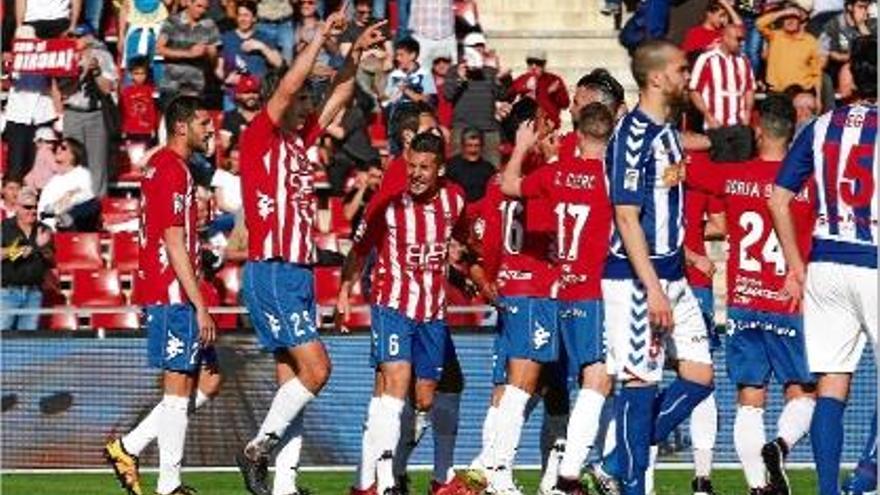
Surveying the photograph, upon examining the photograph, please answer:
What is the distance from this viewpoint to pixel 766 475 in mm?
17734

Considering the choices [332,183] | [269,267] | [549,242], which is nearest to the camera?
[269,267]

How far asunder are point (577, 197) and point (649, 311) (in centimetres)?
268

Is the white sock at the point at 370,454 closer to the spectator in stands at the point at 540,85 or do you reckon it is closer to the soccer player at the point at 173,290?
the soccer player at the point at 173,290

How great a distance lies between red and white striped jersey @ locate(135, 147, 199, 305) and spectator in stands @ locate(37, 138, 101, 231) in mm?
8727

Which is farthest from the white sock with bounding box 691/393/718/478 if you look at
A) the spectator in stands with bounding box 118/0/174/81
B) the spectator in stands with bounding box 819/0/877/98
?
the spectator in stands with bounding box 118/0/174/81

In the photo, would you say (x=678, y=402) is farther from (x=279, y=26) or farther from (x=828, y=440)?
(x=279, y=26)

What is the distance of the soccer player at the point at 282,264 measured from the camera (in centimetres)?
1748

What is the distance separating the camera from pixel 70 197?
26641 millimetres

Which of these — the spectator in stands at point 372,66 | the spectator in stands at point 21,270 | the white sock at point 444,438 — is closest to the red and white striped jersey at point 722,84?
the spectator in stands at point 372,66

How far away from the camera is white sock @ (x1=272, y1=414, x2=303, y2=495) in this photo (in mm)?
17609

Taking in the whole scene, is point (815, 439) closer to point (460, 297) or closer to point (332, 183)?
point (460, 297)

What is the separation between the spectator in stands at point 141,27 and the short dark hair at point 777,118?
1225 cm

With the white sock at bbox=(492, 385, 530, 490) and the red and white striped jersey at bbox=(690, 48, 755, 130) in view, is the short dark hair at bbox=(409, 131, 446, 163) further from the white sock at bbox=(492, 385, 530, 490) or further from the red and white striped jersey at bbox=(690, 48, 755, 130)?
the red and white striped jersey at bbox=(690, 48, 755, 130)

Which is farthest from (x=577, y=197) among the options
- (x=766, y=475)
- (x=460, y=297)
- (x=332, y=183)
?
(x=332, y=183)
